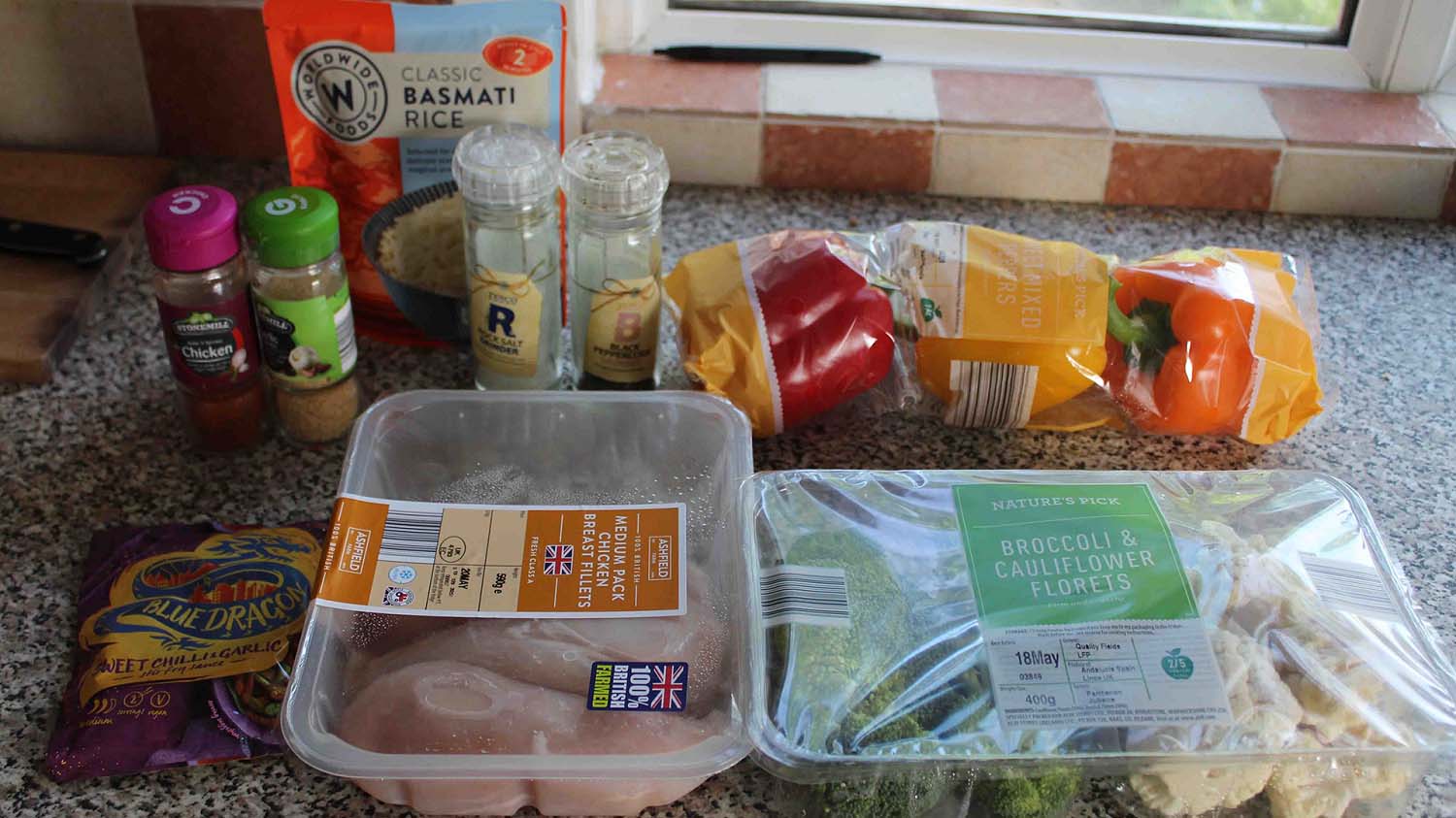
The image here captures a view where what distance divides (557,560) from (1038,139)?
663mm

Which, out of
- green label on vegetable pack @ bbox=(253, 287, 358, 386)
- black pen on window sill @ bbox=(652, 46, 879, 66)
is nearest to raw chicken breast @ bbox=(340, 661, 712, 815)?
green label on vegetable pack @ bbox=(253, 287, 358, 386)

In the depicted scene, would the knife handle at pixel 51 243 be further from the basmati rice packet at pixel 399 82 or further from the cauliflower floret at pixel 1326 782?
the cauliflower floret at pixel 1326 782

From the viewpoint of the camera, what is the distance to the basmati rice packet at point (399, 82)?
2.99 feet

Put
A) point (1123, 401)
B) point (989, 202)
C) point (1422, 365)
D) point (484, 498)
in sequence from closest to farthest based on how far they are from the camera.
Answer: point (484, 498) → point (1123, 401) → point (1422, 365) → point (989, 202)

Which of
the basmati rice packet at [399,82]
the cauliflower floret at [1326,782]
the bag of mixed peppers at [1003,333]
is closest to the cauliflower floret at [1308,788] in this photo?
the cauliflower floret at [1326,782]

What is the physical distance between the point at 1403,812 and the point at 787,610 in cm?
36

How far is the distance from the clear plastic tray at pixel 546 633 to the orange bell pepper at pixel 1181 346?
292 mm

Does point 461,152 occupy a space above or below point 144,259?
above

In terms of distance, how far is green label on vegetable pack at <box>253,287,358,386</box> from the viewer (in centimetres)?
87

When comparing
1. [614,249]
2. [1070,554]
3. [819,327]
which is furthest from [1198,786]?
[614,249]

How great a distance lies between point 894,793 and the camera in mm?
683

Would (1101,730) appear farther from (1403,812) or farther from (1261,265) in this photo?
(1261,265)

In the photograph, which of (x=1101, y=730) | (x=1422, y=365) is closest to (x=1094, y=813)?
(x=1101, y=730)

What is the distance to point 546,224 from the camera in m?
0.93
